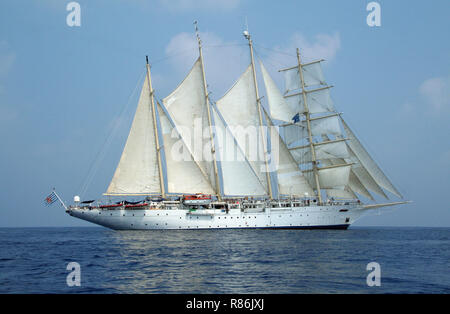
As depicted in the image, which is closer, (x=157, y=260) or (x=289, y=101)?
(x=157, y=260)

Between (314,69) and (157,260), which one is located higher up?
(314,69)

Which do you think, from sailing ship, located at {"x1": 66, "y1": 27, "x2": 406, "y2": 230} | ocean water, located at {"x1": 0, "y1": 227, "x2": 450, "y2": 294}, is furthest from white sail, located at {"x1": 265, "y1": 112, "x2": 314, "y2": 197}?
ocean water, located at {"x1": 0, "y1": 227, "x2": 450, "y2": 294}

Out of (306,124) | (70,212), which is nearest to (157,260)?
(70,212)

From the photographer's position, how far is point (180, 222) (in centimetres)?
4772

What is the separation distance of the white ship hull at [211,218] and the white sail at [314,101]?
13158mm

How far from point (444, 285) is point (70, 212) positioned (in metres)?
42.0

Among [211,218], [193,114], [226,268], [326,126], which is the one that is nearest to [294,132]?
[326,126]

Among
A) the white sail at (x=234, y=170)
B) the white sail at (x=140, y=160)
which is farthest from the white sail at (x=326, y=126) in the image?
the white sail at (x=140, y=160)

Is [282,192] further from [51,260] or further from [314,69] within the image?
[51,260]

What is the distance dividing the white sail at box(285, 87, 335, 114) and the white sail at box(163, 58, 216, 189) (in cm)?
1301

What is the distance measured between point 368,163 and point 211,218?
2066 cm

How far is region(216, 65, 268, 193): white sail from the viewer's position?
5175 cm

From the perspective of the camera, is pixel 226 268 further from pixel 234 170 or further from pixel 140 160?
pixel 234 170
